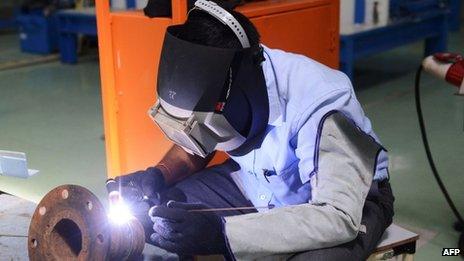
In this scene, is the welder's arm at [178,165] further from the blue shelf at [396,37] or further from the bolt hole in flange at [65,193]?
the blue shelf at [396,37]

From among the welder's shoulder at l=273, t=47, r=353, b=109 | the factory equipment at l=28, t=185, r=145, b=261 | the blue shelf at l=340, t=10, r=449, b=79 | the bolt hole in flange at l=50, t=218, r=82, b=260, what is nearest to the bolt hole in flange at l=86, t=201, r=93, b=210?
the factory equipment at l=28, t=185, r=145, b=261

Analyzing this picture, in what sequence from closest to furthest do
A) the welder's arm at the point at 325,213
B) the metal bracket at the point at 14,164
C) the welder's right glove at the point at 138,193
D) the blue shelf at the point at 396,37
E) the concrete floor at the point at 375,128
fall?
1. the welder's arm at the point at 325,213
2. the metal bracket at the point at 14,164
3. the welder's right glove at the point at 138,193
4. the concrete floor at the point at 375,128
5. the blue shelf at the point at 396,37

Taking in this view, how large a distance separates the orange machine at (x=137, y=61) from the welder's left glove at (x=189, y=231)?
3.38ft

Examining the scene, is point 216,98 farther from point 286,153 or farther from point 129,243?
point 129,243

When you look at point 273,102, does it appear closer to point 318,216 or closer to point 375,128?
point 318,216

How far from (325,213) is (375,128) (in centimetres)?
304

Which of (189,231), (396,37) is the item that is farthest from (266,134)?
(396,37)

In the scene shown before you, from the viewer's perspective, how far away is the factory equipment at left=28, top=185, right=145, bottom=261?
5.36 feet

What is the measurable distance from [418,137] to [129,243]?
9.86 ft

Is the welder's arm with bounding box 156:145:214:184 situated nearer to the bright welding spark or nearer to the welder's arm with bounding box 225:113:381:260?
the bright welding spark

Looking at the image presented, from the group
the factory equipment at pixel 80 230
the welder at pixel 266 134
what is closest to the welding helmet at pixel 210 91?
the welder at pixel 266 134

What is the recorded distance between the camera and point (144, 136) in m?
2.82

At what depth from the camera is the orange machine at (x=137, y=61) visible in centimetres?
268

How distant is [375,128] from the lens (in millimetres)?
4445
